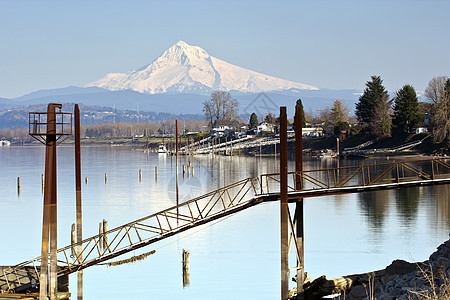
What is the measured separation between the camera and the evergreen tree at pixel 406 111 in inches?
4968

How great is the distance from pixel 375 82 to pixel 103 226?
112293mm

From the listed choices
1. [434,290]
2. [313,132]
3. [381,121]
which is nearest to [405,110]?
[381,121]

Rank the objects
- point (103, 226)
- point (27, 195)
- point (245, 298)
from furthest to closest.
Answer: point (27, 195) → point (103, 226) → point (245, 298)

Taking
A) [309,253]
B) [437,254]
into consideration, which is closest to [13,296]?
[437,254]

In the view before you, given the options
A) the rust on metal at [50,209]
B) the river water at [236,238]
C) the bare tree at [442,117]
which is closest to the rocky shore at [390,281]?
the river water at [236,238]

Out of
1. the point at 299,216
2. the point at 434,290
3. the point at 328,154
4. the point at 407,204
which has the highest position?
the point at 299,216

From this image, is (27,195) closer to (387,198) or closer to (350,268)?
(387,198)

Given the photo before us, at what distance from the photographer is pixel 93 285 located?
113 ft

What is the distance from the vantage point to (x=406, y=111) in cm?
12744

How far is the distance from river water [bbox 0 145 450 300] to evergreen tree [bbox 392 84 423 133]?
5418 cm

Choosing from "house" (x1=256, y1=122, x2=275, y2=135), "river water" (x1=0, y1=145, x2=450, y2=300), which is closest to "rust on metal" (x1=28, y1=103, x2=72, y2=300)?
"river water" (x1=0, y1=145, x2=450, y2=300)

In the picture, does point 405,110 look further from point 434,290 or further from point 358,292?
point 434,290

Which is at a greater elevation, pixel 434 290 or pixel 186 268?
pixel 434 290

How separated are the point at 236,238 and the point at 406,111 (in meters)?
89.3
